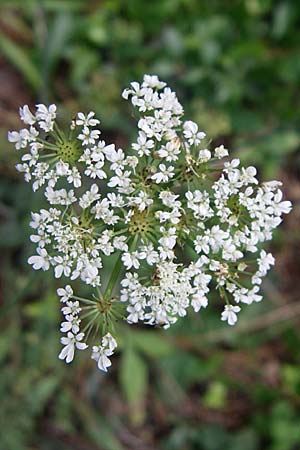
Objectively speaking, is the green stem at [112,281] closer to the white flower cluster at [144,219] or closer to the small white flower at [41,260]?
the white flower cluster at [144,219]

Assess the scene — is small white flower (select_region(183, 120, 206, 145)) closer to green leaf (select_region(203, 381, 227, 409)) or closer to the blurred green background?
the blurred green background

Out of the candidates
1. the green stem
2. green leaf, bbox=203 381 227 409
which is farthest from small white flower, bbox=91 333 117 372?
green leaf, bbox=203 381 227 409

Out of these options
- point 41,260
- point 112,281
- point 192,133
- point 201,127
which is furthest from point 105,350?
point 201,127

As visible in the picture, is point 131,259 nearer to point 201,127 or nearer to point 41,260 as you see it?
point 41,260

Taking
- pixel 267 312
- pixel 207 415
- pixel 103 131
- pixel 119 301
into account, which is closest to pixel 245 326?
pixel 267 312

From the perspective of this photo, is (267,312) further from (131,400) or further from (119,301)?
(119,301)

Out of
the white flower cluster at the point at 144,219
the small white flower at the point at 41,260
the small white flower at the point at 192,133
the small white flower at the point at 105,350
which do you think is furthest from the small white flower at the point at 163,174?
the small white flower at the point at 105,350
